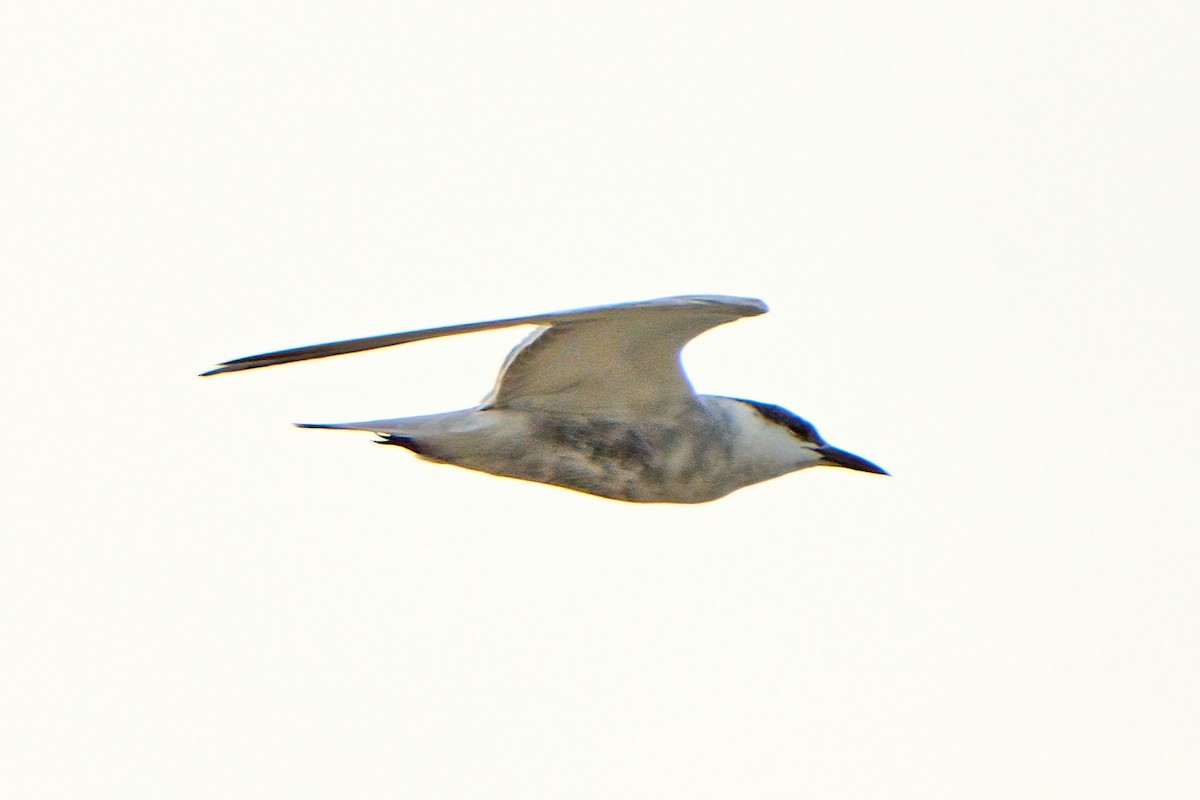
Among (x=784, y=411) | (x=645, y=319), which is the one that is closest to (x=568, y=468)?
(x=645, y=319)

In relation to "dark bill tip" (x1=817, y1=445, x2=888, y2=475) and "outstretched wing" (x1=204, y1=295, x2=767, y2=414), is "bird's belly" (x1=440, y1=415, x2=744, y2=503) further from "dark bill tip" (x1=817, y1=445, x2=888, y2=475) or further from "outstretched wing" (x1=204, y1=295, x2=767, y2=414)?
"dark bill tip" (x1=817, y1=445, x2=888, y2=475)

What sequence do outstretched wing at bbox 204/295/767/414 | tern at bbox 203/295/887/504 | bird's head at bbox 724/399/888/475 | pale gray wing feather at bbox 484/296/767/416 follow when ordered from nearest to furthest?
outstretched wing at bbox 204/295/767/414
pale gray wing feather at bbox 484/296/767/416
tern at bbox 203/295/887/504
bird's head at bbox 724/399/888/475

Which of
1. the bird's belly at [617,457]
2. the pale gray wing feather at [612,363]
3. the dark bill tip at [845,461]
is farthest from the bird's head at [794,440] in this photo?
the pale gray wing feather at [612,363]

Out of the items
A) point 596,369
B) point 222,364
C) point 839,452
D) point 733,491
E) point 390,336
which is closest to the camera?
point 390,336

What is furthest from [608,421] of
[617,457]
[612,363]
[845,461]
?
[845,461]

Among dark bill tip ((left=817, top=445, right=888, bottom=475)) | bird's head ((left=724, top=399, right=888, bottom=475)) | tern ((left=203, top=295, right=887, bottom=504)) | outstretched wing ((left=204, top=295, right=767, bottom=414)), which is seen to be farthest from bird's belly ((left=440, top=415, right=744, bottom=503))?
dark bill tip ((left=817, top=445, right=888, bottom=475))

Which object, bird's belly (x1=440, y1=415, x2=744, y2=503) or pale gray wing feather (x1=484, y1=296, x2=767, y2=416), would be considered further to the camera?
bird's belly (x1=440, y1=415, x2=744, y2=503)

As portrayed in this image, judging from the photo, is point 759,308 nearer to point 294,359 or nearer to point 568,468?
point 568,468
